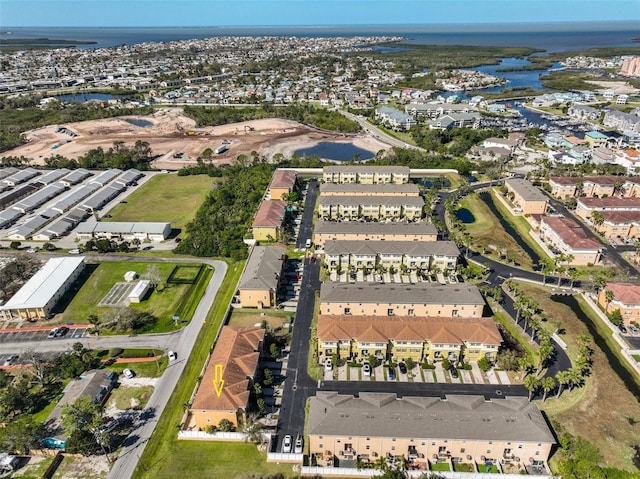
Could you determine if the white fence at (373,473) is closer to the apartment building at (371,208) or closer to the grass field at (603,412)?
the grass field at (603,412)

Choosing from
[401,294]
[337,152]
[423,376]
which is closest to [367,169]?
[337,152]

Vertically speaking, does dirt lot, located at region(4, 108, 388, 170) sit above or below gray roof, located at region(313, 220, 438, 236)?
above

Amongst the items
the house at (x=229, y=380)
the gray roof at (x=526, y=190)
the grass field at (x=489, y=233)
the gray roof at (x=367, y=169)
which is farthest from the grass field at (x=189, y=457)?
the gray roof at (x=526, y=190)

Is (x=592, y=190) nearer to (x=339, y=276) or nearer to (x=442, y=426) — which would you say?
(x=339, y=276)

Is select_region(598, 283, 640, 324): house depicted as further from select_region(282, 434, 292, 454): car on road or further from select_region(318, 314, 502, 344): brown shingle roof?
select_region(282, 434, 292, 454): car on road

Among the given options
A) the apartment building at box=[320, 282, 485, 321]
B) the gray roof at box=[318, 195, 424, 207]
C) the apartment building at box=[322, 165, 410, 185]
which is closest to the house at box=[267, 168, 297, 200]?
the apartment building at box=[322, 165, 410, 185]

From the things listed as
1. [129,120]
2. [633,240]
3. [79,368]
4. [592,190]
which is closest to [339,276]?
[79,368]

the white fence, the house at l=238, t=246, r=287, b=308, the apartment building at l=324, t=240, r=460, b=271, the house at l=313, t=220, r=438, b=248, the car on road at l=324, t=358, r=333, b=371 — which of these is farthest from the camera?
the house at l=313, t=220, r=438, b=248
